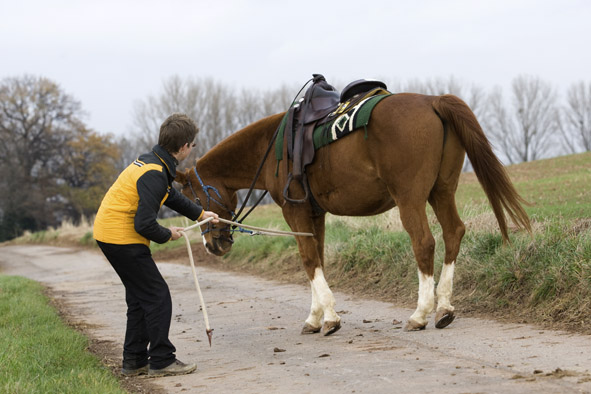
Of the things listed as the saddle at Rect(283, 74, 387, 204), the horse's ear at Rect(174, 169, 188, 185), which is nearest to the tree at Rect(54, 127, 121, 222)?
the horse's ear at Rect(174, 169, 188, 185)

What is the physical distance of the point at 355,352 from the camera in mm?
5199

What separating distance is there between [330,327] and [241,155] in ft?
7.84

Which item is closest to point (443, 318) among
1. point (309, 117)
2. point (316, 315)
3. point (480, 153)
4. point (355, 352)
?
point (355, 352)

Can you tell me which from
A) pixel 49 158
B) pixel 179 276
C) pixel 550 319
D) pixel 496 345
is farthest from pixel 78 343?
pixel 49 158

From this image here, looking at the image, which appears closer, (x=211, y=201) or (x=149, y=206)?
(x=149, y=206)

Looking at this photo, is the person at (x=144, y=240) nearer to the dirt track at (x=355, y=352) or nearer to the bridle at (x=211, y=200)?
the dirt track at (x=355, y=352)

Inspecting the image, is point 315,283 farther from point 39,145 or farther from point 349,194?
point 39,145

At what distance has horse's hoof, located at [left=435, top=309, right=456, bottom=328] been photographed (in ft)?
18.9

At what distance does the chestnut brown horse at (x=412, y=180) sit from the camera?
5582 mm

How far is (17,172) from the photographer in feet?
176

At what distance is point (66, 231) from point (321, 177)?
31.1 meters

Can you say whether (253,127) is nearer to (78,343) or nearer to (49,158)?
(78,343)

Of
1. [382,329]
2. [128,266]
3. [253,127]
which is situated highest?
[253,127]

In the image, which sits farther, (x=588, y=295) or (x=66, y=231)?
(x=66, y=231)
